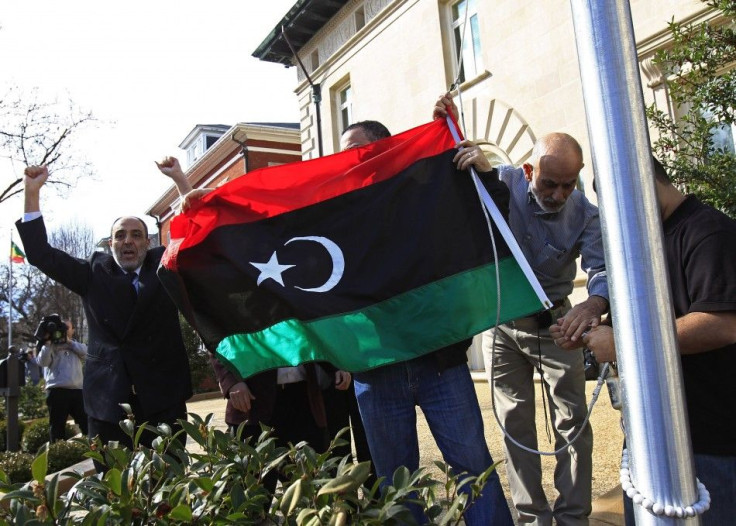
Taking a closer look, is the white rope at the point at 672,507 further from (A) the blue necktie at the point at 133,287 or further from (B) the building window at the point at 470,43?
(B) the building window at the point at 470,43

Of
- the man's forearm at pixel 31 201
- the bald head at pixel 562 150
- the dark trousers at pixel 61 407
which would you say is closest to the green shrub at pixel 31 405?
the dark trousers at pixel 61 407

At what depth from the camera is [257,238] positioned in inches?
126

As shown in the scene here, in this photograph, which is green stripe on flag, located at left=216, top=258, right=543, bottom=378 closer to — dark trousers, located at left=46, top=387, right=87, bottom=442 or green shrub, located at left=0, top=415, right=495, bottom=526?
green shrub, located at left=0, top=415, right=495, bottom=526

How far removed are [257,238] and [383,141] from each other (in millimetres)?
773

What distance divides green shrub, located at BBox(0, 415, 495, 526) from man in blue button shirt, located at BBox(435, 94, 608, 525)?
1725 mm

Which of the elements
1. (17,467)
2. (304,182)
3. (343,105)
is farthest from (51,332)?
(343,105)

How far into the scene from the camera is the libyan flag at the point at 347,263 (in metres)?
2.92

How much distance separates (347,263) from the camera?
9.98ft

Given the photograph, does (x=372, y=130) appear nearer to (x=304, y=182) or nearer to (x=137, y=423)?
(x=304, y=182)

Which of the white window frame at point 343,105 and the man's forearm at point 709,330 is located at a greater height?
the white window frame at point 343,105

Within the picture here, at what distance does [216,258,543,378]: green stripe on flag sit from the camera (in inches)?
113

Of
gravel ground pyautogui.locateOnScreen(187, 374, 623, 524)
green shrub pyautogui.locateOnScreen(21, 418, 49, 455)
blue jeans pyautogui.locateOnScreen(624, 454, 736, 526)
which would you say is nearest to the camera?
blue jeans pyautogui.locateOnScreen(624, 454, 736, 526)

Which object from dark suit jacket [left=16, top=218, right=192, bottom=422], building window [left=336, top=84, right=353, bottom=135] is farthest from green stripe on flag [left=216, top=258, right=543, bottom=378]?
building window [left=336, top=84, right=353, bottom=135]

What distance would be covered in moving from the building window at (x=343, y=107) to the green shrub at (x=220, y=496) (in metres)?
15.3
